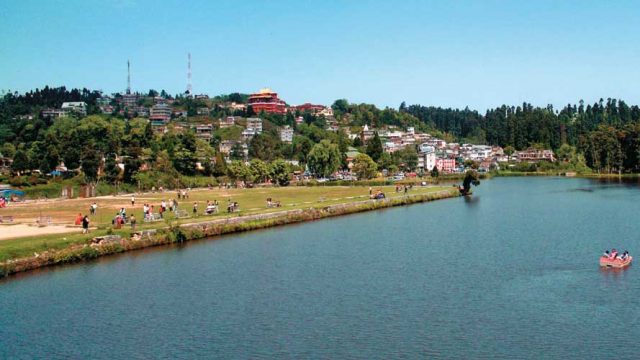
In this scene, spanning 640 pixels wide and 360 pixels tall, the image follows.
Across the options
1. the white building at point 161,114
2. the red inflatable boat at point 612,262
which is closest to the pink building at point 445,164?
the white building at point 161,114

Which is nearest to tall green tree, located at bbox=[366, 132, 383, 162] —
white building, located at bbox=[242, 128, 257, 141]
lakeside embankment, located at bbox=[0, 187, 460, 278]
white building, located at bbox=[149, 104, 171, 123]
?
white building, located at bbox=[242, 128, 257, 141]

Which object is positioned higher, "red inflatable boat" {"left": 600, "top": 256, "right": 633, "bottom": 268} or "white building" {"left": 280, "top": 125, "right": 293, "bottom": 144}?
"white building" {"left": 280, "top": 125, "right": 293, "bottom": 144}

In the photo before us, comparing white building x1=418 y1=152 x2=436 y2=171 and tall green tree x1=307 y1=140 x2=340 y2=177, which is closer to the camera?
tall green tree x1=307 y1=140 x2=340 y2=177

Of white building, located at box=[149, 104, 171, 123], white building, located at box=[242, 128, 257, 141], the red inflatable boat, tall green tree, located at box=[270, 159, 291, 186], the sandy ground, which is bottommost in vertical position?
the red inflatable boat

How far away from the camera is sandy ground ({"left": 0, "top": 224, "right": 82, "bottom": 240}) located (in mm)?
37416

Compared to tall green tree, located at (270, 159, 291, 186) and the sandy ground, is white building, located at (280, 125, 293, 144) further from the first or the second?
the sandy ground

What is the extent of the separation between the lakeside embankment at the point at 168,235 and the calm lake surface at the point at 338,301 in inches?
37.8

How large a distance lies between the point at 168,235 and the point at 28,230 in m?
7.89

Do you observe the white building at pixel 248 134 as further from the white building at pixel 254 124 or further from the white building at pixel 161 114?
the white building at pixel 161 114

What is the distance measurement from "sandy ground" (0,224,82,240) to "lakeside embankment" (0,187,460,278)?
3412mm

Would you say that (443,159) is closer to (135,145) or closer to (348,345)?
(135,145)

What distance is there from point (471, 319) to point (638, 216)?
3655cm

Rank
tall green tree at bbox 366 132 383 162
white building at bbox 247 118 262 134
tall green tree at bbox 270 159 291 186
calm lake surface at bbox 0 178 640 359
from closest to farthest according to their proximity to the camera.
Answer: calm lake surface at bbox 0 178 640 359, tall green tree at bbox 270 159 291 186, tall green tree at bbox 366 132 383 162, white building at bbox 247 118 262 134

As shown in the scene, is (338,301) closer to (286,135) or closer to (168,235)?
(168,235)
